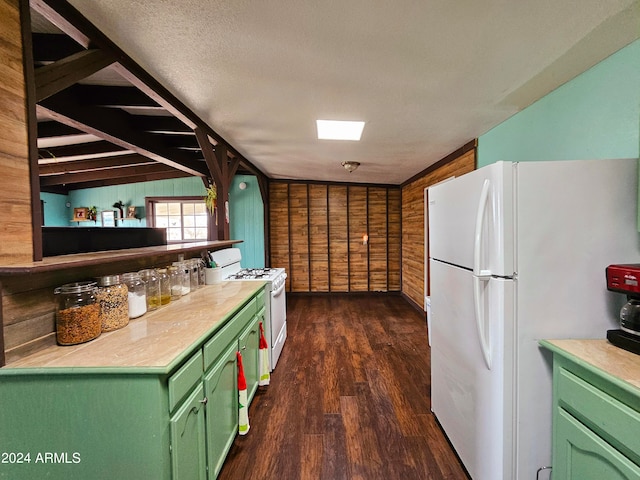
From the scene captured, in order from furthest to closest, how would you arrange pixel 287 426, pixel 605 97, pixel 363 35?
pixel 287 426 → pixel 605 97 → pixel 363 35

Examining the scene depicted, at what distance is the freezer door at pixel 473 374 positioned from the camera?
3.99 feet

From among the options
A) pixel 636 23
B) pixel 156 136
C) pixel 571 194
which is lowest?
pixel 571 194

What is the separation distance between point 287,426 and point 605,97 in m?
2.86

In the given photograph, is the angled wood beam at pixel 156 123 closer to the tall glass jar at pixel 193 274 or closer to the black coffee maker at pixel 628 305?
the tall glass jar at pixel 193 274

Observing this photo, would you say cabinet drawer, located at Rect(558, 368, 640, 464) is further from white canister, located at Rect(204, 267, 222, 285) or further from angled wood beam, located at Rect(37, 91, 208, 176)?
angled wood beam, located at Rect(37, 91, 208, 176)

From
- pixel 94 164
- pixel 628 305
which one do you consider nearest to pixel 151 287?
→ pixel 628 305

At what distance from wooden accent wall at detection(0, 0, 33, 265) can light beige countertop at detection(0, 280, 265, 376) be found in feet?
A: 1.29

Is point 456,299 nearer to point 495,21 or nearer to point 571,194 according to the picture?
point 571,194

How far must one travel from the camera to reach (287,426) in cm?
192

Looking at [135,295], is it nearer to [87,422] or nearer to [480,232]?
[87,422]

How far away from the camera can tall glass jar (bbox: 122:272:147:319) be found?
1.46 metres

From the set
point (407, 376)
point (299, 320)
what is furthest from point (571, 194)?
point (299, 320)

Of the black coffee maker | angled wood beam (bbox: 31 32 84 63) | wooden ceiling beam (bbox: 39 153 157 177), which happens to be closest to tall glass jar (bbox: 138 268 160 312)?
angled wood beam (bbox: 31 32 84 63)

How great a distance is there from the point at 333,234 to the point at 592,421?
473cm
